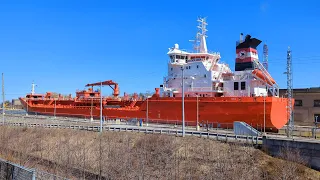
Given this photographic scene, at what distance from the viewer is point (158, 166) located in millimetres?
25344

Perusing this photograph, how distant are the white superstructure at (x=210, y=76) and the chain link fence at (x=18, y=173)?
24.8 metres

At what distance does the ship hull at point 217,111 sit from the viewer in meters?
35.7

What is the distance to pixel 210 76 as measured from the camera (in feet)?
138

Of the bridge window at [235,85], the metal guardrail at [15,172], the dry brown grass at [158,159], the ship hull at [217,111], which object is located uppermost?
the bridge window at [235,85]

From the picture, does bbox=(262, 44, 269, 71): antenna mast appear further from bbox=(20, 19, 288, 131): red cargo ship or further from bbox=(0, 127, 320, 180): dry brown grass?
bbox=(0, 127, 320, 180): dry brown grass

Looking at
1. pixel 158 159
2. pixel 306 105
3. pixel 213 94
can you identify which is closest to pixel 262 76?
pixel 213 94

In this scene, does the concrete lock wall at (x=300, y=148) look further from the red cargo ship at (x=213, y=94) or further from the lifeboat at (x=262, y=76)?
the lifeboat at (x=262, y=76)

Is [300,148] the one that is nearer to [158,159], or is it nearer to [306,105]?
[158,159]

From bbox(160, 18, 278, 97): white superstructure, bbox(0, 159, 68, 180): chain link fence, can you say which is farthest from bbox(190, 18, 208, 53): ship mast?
bbox(0, 159, 68, 180): chain link fence

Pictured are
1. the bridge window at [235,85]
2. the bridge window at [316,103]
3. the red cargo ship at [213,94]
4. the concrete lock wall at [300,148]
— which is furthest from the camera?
the bridge window at [316,103]

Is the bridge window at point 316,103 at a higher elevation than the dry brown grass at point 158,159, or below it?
higher

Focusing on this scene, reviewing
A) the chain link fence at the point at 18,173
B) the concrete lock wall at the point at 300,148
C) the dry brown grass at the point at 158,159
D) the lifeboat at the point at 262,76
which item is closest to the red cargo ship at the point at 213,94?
the lifeboat at the point at 262,76

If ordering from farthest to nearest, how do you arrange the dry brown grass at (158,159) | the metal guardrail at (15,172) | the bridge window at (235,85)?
1. the bridge window at (235,85)
2. the dry brown grass at (158,159)
3. the metal guardrail at (15,172)

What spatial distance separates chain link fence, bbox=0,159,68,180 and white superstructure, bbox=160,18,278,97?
2480 cm
